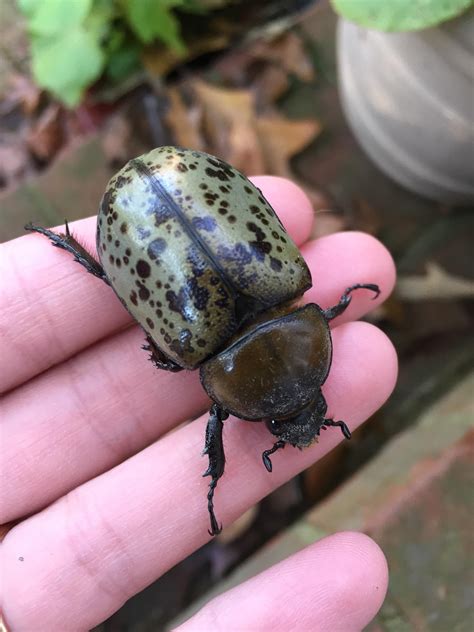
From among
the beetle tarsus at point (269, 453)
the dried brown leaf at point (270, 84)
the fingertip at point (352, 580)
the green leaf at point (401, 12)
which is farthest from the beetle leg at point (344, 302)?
the dried brown leaf at point (270, 84)

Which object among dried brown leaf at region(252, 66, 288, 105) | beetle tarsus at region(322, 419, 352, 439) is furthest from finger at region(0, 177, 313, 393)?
dried brown leaf at region(252, 66, 288, 105)

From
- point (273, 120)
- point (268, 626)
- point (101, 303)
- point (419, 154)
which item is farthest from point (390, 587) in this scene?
point (273, 120)

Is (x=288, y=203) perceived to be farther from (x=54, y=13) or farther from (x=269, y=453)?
(x=54, y=13)

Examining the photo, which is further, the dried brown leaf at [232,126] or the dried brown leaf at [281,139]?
the dried brown leaf at [281,139]

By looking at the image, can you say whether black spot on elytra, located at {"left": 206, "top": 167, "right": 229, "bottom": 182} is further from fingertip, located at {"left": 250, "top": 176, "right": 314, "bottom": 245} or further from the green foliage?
the green foliage

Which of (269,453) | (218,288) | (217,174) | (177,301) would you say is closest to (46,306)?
(177,301)

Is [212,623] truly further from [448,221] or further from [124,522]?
[448,221]

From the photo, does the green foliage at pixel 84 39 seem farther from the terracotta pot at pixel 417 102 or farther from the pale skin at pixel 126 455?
the pale skin at pixel 126 455
